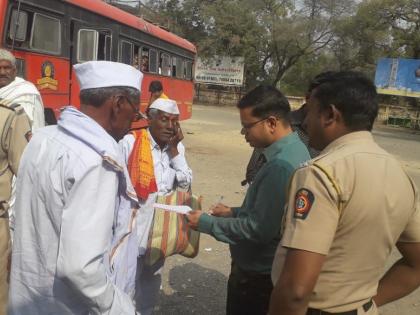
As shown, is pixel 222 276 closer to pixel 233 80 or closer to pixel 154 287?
pixel 154 287

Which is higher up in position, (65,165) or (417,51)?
(417,51)

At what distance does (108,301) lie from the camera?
166 cm

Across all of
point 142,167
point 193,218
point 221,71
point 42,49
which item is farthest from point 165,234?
point 221,71

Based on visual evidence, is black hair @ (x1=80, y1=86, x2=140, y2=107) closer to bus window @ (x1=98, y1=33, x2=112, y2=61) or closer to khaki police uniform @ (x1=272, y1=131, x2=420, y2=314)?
khaki police uniform @ (x1=272, y1=131, x2=420, y2=314)

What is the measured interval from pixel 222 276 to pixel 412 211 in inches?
120

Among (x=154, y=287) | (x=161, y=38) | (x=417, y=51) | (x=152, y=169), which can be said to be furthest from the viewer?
(x=417, y=51)

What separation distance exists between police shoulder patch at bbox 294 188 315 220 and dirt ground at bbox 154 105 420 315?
2536 mm

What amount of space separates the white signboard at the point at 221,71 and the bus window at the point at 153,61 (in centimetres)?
2075

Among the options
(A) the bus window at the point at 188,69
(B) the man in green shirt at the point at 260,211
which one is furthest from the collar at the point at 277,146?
(A) the bus window at the point at 188,69

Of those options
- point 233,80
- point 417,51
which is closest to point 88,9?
point 233,80

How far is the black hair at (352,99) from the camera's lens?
5.29 feet

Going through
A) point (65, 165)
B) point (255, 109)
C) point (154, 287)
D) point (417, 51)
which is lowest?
point (154, 287)

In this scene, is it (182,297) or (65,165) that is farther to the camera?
(182,297)

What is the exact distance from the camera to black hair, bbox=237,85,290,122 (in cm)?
238
